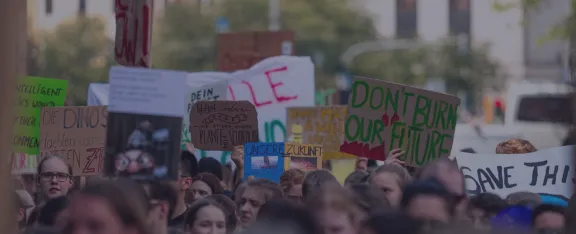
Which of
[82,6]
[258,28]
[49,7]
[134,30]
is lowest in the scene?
[134,30]

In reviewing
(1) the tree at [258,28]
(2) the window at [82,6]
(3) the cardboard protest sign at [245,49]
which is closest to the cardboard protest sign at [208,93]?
(3) the cardboard protest sign at [245,49]

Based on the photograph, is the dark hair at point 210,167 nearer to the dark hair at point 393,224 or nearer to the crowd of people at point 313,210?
the crowd of people at point 313,210

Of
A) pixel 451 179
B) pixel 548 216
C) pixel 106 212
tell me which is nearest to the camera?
pixel 106 212

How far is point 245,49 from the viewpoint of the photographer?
14.3 m

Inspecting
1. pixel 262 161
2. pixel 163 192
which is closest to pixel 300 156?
pixel 262 161

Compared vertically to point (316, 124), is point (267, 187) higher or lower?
lower

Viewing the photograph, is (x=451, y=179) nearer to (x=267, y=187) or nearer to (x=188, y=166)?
(x=267, y=187)

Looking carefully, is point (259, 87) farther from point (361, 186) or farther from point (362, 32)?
point (362, 32)

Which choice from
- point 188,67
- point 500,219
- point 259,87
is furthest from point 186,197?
point 188,67

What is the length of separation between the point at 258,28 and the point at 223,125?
47.4 metres

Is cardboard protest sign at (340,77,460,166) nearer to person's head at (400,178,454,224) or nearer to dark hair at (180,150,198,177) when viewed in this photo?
dark hair at (180,150,198,177)

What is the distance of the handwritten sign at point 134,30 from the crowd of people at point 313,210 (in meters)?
0.92

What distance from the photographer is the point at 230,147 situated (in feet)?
31.1

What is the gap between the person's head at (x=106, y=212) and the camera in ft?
14.1
